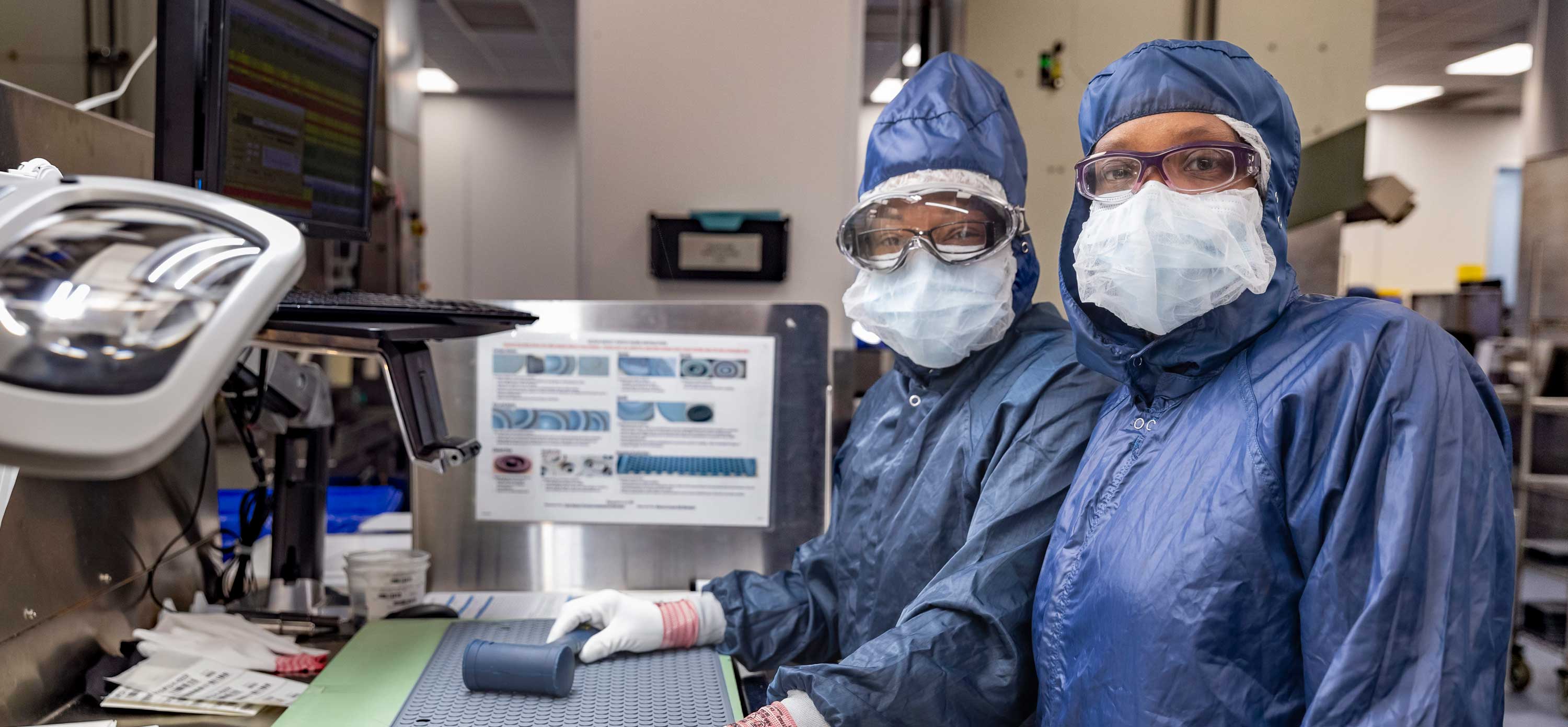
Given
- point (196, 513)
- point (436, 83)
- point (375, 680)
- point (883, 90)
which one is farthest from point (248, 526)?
point (436, 83)

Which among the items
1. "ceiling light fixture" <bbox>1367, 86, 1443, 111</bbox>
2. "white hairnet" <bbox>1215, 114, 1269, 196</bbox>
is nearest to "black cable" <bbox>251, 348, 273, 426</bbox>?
"white hairnet" <bbox>1215, 114, 1269, 196</bbox>

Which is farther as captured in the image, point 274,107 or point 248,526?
point 248,526

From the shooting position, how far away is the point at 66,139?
3.76 feet

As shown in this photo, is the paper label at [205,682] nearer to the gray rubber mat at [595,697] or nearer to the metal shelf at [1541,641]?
the gray rubber mat at [595,697]

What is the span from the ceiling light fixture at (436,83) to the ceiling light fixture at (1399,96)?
6988 mm

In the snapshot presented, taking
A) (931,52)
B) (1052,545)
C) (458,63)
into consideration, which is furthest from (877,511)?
(458,63)

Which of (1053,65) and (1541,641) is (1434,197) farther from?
(1053,65)

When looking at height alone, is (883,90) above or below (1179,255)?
above

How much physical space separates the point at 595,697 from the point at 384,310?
1.63ft

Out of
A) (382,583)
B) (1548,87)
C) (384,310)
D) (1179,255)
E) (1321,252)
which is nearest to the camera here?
(1179,255)

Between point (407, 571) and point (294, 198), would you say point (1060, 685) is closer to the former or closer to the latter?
point (407, 571)

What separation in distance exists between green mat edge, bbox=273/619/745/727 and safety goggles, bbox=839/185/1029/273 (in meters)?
0.60

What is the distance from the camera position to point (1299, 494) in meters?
0.77

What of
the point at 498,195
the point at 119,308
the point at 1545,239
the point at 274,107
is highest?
the point at 498,195
